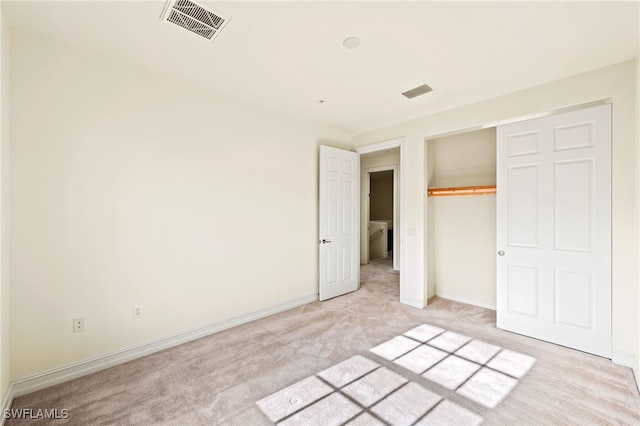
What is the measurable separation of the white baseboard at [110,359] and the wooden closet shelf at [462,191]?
306 cm

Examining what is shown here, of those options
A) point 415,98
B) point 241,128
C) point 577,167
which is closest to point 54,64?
point 241,128

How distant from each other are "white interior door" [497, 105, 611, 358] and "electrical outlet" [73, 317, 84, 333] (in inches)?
166

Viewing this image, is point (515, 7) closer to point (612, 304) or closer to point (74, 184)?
point (612, 304)

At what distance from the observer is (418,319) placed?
349 cm

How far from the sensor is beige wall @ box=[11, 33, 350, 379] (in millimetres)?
2143

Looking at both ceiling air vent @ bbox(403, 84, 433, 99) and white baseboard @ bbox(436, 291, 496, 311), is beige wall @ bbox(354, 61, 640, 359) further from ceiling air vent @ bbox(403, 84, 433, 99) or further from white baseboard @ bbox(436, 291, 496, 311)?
white baseboard @ bbox(436, 291, 496, 311)

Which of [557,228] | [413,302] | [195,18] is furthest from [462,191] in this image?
[195,18]

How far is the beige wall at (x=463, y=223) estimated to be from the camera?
12.8 feet

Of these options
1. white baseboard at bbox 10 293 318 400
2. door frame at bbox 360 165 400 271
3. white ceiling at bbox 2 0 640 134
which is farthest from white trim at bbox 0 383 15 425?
door frame at bbox 360 165 400 271

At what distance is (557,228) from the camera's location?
2.85m

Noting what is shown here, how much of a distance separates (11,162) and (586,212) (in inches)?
194

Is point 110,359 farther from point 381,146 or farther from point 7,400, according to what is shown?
point 381,146

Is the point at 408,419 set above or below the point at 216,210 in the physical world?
below

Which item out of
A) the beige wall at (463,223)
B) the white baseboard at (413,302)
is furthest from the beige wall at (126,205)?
the beige wall at (463,223)
